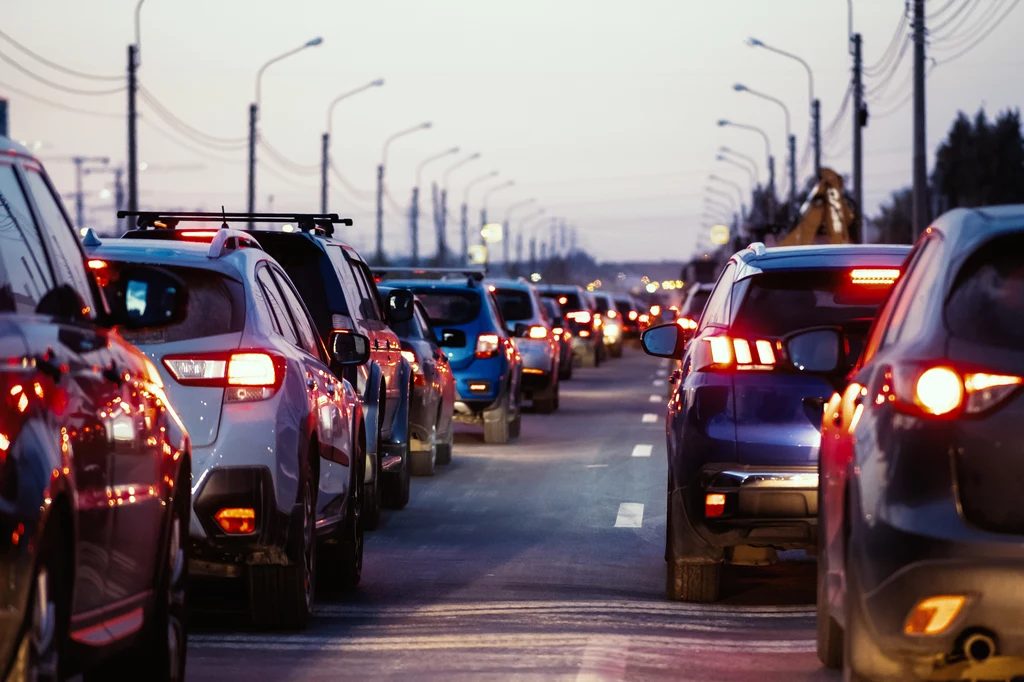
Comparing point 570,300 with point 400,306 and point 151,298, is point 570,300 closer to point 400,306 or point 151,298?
point 400,306

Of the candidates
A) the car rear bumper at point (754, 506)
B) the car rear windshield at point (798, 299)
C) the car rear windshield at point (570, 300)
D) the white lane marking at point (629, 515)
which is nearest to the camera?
→ the car rear bumper at point (754, 506)

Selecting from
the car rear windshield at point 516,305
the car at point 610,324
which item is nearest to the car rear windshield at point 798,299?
the car rear windshield at point 516,305

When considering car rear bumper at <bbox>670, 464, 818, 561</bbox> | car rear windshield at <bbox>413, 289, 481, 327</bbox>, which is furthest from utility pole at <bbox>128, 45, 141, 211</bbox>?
car rear bumper at <bbox>670, 464, 818, 561</bbox>

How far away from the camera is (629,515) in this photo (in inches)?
571

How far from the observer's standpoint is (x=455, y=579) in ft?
36.3

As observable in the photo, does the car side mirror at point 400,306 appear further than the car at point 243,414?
Yes

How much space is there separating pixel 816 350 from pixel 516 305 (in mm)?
21405

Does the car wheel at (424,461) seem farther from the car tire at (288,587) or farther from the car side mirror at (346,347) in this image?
the car tire at (288,587)

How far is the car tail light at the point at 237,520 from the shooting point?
870cm

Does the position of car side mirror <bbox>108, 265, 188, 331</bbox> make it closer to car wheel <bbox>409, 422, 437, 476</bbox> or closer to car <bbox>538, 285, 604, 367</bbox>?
car wheel <bbox>409, 422, 437, 476</bbox>

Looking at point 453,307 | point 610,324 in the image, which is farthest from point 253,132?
point 453,307

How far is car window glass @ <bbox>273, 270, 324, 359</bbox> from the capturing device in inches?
396

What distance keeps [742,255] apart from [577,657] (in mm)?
2680

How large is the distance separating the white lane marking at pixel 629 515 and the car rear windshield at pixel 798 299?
417cm
